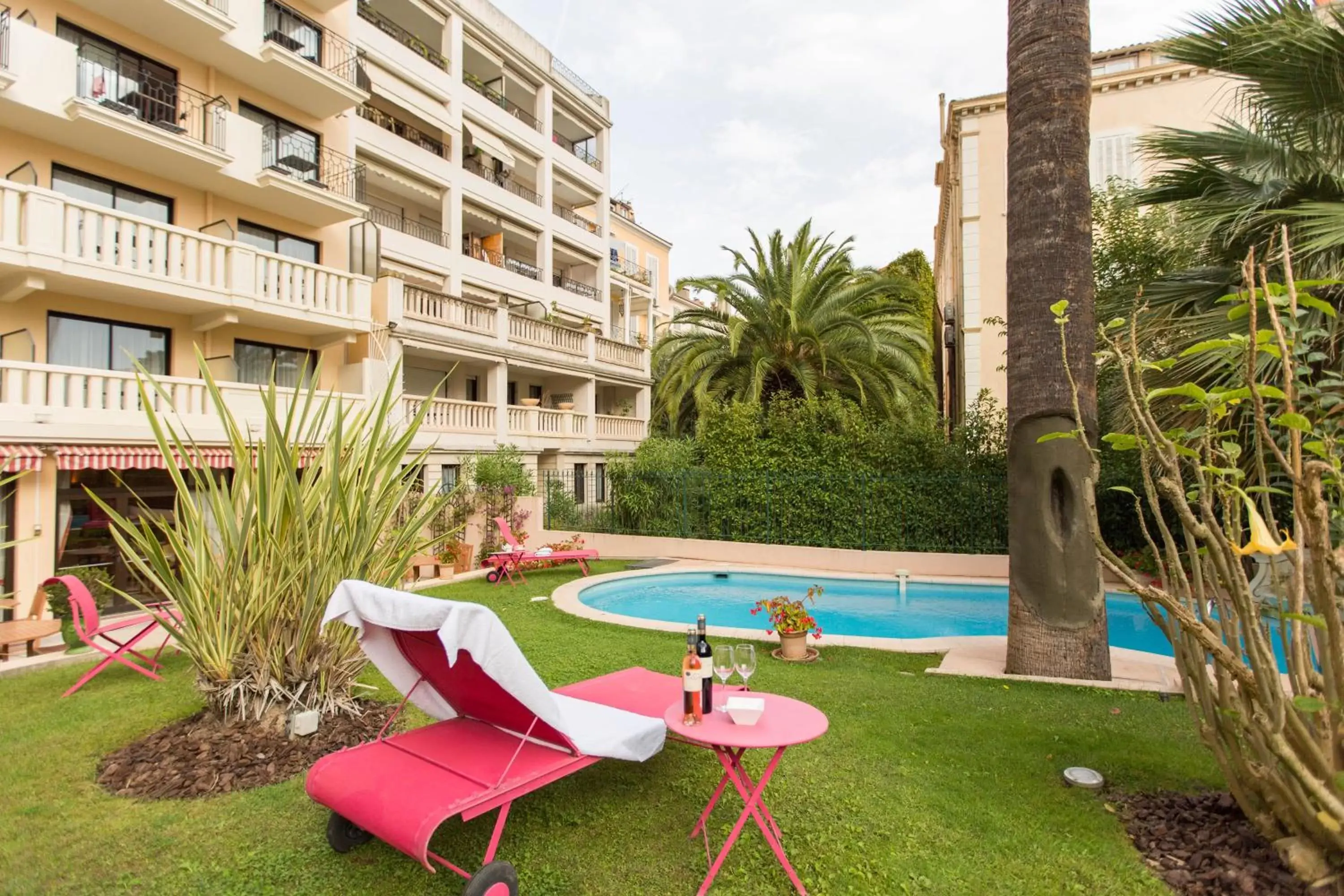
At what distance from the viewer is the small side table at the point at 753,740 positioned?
3344 mm

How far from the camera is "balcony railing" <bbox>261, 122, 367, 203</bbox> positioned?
1477cm

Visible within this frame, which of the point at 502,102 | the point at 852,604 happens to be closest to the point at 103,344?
the point at 852,604

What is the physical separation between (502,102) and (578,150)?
497 centimetres

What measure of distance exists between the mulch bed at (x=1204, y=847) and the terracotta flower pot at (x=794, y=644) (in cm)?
386

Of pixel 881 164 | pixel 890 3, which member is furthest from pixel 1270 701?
pixel 881 164

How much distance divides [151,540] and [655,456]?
1352 centimetres

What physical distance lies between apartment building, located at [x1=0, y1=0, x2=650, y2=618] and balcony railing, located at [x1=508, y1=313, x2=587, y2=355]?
75mm

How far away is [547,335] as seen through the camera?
2131cm

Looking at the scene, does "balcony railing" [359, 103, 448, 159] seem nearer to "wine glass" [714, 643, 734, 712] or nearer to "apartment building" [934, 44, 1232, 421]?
"apartment building" [934, 44, 1232, 421]

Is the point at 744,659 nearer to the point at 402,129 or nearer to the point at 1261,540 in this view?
the point at 1261,540

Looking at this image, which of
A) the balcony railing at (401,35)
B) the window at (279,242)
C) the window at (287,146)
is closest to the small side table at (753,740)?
the window at (279,242)

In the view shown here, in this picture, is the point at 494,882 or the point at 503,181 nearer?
the point at 494,882

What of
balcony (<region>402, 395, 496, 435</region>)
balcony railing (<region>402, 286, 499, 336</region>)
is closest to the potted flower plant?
balcony (<region>402, 395, 496, 435</region>)

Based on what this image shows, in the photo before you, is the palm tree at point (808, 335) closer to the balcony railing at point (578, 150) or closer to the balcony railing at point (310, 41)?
the balcony railing at point (578, 150)
